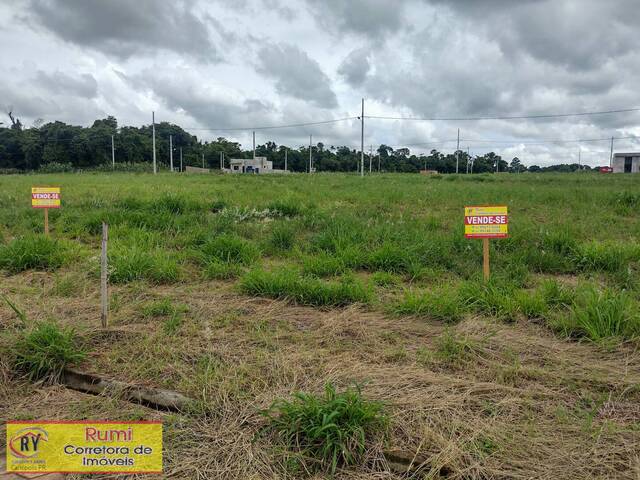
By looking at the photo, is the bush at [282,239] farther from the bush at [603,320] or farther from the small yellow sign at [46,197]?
the bush at [603,320]

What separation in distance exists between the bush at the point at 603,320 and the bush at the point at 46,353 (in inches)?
141

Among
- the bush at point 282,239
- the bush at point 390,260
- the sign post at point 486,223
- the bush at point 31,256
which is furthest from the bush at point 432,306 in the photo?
the bush at point 31,256

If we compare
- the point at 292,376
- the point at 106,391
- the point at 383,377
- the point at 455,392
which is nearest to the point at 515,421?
the point at 455,392

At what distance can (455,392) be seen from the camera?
238 cm

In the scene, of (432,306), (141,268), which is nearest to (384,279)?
(432,306)

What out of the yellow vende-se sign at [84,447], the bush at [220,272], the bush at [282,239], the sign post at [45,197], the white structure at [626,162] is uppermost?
the white structure at [626,162]

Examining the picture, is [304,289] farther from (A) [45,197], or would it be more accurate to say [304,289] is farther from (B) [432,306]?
(A) [45,197]

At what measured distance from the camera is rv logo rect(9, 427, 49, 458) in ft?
6.56

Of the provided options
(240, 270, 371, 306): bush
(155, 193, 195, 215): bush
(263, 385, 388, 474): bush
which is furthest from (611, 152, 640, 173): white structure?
(263, 385, 388, 474): bush

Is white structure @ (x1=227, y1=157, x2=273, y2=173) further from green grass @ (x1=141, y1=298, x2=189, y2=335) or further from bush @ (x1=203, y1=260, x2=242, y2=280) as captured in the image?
green grass @ (x1=141, y1=298, x2=189, y2=335)

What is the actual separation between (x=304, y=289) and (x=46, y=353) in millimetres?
2077

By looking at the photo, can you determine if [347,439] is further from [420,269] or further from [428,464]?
[420,269]

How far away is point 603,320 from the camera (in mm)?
3057

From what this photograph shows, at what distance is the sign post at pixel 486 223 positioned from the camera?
157 inches
